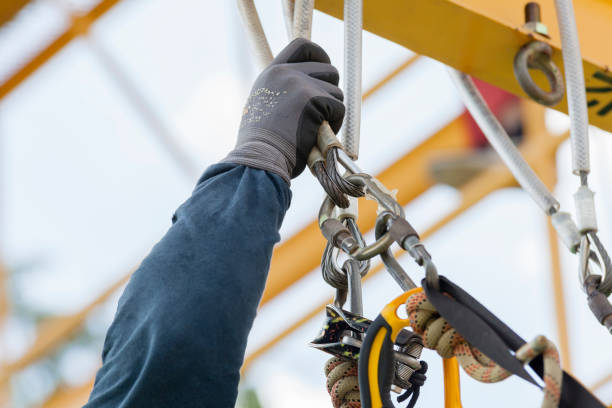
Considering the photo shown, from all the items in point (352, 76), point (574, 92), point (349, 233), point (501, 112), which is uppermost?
point (501, 112)

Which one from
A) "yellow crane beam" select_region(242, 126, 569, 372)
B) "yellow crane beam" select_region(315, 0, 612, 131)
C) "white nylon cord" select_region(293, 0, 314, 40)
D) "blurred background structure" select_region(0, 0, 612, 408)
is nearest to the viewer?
"white nylon cord" select_region(293, 0, 314, 40)

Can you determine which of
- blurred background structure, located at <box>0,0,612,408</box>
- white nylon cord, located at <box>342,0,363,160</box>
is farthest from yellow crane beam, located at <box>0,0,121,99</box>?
white nylon cord, located at <box>342,0,363,160</box>

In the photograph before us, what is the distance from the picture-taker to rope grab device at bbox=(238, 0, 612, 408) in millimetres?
1231

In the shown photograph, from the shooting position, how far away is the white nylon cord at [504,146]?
2.11 m

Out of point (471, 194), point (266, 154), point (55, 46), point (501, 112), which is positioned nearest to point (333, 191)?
point (266, 154)

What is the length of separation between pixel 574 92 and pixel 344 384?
0.86 metres

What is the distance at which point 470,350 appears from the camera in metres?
1.28

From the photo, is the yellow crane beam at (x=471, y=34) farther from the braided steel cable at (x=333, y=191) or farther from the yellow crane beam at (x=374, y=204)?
the yellow crane beam at (x=374, y=204)

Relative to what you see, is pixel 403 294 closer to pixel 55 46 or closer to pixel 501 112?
pixel 55 46

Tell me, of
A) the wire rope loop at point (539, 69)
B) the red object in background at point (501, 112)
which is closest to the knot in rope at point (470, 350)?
the wire rope loop at point (539, 69)

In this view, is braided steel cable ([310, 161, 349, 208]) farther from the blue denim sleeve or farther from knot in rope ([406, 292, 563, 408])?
knot in rope ([406, 292, 563, 408])

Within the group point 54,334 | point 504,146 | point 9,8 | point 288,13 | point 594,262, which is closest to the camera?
point 594,262

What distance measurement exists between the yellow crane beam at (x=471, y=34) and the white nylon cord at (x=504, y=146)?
6 cm

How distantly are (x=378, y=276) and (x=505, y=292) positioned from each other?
178 cm
